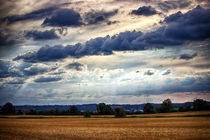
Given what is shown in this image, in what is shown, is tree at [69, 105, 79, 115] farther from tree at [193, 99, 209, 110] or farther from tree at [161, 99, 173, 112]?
tree at [193, 99, 209, 110]

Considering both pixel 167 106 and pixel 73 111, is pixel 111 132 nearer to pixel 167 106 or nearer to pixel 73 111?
pixel 73 111

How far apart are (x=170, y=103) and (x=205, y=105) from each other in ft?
95.7

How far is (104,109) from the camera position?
128 m

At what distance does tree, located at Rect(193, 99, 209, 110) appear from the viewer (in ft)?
361

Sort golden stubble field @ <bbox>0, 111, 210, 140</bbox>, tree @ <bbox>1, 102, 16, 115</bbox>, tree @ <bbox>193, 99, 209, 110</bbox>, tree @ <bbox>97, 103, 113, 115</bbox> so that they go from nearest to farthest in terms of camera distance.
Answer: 1. golden stubble field @ <bbox>0, 111, 210, 140</bbox>
2. tree @ <bbox>193, 99, 209, 110</bbox>
3. tree @ <bbox>97, 103, 113, 115</bbox>
4. tree @ <bbox>1, 102, 16, 115</bbox>

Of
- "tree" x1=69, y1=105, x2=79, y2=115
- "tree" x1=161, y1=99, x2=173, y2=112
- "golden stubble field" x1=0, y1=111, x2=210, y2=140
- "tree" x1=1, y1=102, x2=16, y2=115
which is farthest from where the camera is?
"tree" x1=1, y1=102, x2=16, y2=115

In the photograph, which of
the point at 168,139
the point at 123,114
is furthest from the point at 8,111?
the point at 168,139

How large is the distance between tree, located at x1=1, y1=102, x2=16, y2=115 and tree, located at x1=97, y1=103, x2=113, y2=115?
56709mm

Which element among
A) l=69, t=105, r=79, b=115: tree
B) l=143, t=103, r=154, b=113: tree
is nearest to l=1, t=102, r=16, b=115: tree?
l=69, t=105, r=79, b=115: tree

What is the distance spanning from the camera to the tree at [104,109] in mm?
127000

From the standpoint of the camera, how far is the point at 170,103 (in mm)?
137500

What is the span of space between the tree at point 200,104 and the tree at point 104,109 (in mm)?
47577

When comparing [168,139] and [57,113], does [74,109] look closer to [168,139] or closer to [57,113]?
[57,113]

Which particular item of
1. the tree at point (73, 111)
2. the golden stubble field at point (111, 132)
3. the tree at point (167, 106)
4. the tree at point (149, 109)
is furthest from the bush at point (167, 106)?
the golden stubble field at point (111, 132)
